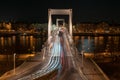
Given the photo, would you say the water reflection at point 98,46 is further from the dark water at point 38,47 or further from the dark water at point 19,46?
the dark water at point 19,46

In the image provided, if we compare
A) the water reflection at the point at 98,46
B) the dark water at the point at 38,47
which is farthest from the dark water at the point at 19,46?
the water reflection at the point at 98,46

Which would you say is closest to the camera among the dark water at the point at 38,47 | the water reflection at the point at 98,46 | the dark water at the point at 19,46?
the dark water at the point at 38,47

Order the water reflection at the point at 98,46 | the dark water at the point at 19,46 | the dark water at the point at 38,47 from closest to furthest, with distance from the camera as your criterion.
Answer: the dark water at the point at 38,47, the dark water at the point at 19,46, the water reflection at the point at 98,46

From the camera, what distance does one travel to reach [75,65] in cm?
2802

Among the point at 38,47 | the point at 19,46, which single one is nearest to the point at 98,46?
the point at 38,47

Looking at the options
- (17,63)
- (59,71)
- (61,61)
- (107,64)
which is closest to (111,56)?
(107,64)

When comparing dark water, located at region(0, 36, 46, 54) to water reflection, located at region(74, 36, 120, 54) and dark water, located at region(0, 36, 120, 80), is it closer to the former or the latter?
dark water, located at region(0, 36, 120, 80)

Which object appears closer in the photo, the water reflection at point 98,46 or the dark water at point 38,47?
the dark water at point 38,47

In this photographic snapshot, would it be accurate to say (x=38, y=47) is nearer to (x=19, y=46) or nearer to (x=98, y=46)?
(x=19, y=46)

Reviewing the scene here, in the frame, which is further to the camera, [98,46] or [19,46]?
[19,46]

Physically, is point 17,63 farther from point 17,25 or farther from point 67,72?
point 17,25

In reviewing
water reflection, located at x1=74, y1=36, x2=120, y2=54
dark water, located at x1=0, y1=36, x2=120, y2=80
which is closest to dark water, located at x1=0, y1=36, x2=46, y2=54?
dark water, located at x1=0, y1=36, x2=120, y2=80

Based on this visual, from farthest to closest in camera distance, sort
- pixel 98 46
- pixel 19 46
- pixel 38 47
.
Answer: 1. pixel 19 46
2. pixel 98 46
3. pixel 38 47

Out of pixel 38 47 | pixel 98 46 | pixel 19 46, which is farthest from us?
pixel 19 46
